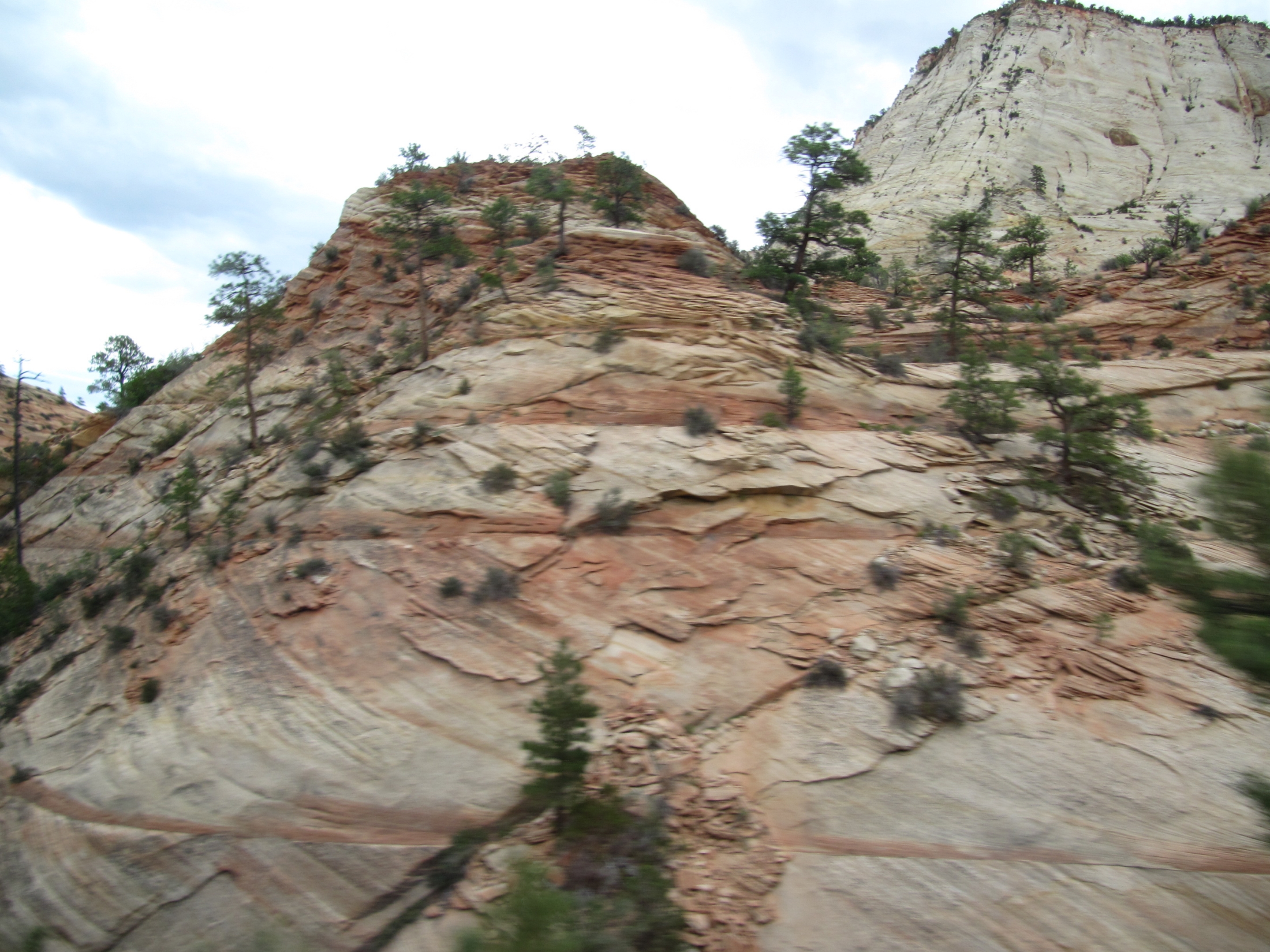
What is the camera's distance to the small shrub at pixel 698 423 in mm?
13875

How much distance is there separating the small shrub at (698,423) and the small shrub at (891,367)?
20.9 feet

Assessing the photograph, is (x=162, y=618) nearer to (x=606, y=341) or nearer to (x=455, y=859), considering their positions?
(x=455, y=859)

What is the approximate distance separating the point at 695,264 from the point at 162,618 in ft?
52.3

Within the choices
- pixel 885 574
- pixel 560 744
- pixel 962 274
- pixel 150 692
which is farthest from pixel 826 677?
pixel 962 274

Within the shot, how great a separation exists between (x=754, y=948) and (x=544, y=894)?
267 centimetres

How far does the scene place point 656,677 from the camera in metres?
10.2

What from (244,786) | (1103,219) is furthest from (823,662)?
(1103,219)

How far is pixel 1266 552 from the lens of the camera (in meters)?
6.41

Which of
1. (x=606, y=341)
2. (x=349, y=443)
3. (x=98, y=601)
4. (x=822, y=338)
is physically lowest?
(x=98, y=601)

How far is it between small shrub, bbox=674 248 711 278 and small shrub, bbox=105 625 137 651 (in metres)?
16.2

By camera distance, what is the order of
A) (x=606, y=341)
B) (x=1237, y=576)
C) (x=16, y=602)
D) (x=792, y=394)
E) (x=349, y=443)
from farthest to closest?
(x=16, y=602) → (x=606, y=341) → (x=792, y=394) → (x=349, y=443) → (x=1237, y=576)

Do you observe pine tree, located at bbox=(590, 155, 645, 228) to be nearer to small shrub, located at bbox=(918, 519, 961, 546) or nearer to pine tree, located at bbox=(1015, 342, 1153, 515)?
pine tree, located at bbox=(1015, 342, 1153, 515)

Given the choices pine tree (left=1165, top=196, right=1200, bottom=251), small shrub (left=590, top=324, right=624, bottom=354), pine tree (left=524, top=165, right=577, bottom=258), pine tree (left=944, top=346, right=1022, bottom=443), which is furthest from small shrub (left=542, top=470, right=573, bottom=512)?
pine tree (left=1165, top=196, right=1200, bottom=251)

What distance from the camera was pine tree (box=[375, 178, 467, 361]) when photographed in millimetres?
18859
